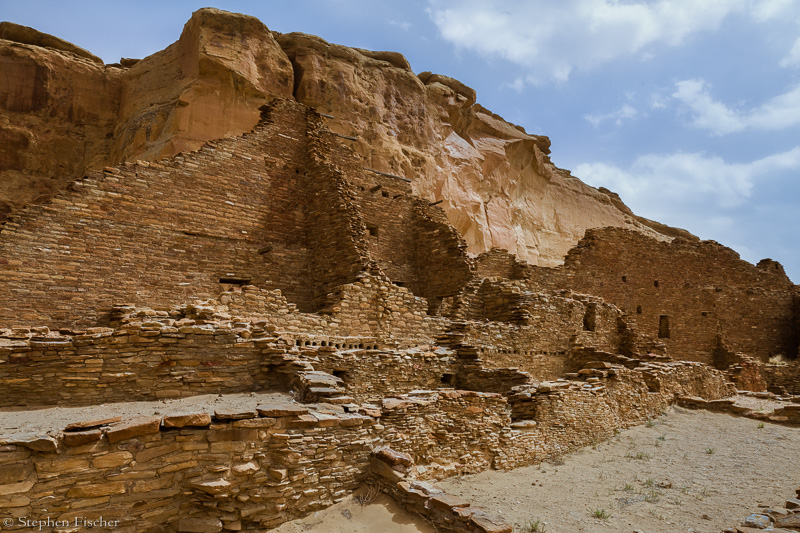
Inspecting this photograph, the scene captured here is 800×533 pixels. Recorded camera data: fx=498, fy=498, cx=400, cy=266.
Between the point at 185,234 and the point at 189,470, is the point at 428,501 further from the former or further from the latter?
the point at 185,234

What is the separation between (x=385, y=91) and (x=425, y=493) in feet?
69.8

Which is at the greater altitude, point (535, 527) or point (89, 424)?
point (89, 424)

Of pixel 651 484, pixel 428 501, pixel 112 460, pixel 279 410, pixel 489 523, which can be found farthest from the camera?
pixel 651 484

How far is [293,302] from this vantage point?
12.2 m

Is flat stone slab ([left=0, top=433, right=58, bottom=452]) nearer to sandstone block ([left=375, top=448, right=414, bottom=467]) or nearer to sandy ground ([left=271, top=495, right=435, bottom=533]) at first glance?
sandy ground ([left=271, top=495, right=435, bottom=533])

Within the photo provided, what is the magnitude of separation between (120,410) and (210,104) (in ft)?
50.2

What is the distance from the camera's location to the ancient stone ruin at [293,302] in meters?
5.01

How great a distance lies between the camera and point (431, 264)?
15312 millimetres

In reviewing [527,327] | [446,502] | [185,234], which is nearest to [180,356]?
[446,502]

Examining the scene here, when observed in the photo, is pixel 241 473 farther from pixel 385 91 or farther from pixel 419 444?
pixel 385 91

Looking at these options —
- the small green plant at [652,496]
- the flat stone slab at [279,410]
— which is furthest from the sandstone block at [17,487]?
the small green plant at [652,496]

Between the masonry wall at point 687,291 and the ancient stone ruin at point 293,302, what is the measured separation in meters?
0.10

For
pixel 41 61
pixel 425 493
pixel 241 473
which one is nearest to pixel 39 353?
pixel 241 473

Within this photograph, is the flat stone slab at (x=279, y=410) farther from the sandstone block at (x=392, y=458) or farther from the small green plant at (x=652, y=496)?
the small green plant at (x=652, y=496)
